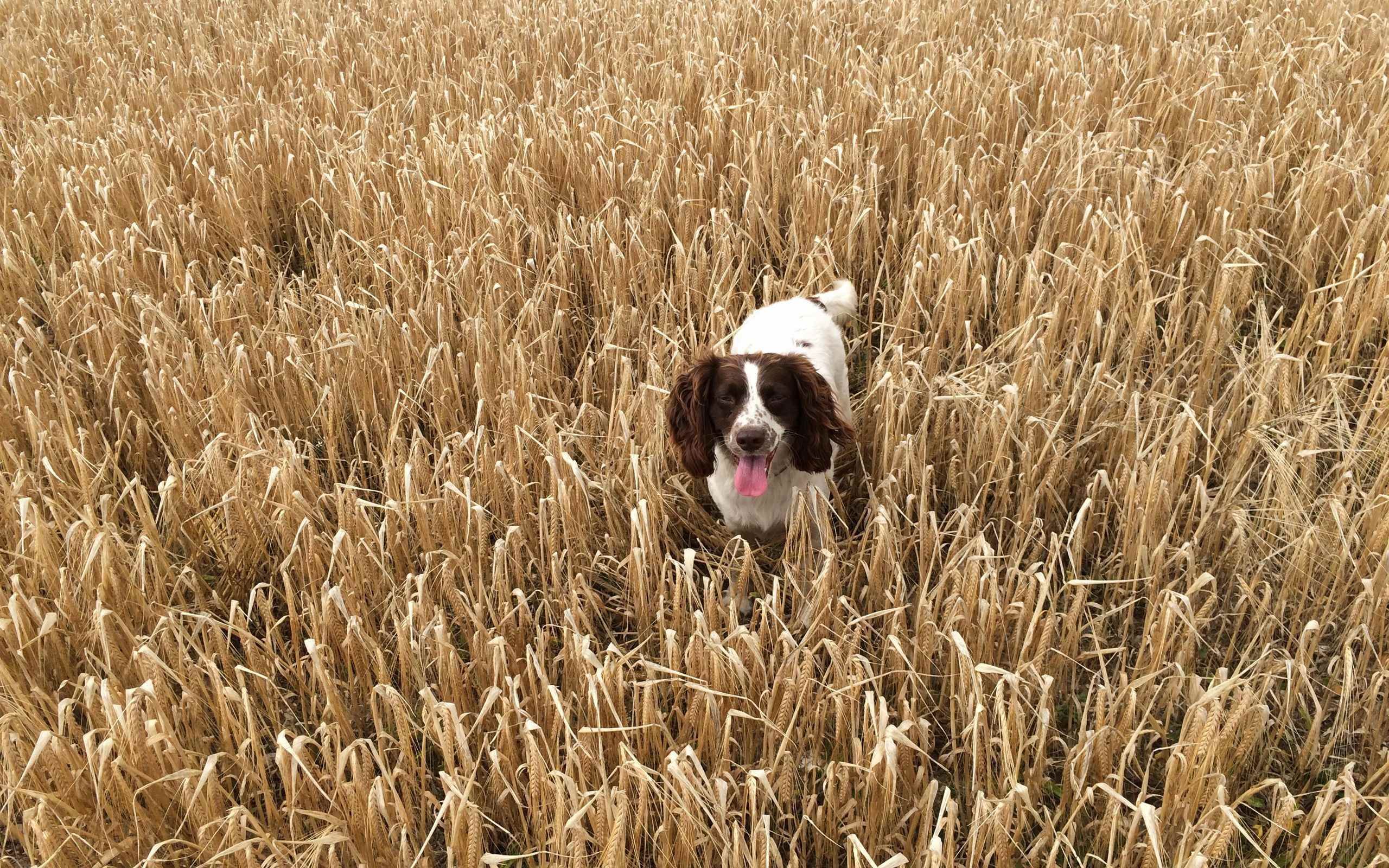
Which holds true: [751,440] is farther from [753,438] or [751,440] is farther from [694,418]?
[694,418]

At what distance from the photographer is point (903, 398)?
2504mm

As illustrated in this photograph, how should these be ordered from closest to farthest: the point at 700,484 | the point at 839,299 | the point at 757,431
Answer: the point at 757,431
the point at 700,484
the point at 839,299

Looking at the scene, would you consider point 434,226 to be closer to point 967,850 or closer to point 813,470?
point 813,470

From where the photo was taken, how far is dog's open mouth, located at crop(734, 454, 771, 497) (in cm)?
221

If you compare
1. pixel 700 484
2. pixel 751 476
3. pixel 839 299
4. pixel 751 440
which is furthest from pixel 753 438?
pixel 839 299

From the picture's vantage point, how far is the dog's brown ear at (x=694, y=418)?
2.28 m

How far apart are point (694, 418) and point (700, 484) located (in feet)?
1.07

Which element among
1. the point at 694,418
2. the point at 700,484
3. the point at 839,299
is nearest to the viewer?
the point at 694,418

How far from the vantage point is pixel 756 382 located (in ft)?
7.29

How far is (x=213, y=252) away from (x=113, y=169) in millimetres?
769

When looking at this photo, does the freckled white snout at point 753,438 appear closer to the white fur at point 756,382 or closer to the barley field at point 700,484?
the white fur at point 756,382

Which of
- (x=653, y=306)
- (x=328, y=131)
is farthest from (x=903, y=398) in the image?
(x=328, y=131)

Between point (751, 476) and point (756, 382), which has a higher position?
point (756, 382)

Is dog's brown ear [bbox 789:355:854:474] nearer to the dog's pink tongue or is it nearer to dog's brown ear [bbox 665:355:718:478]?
the dog's pink tongue
